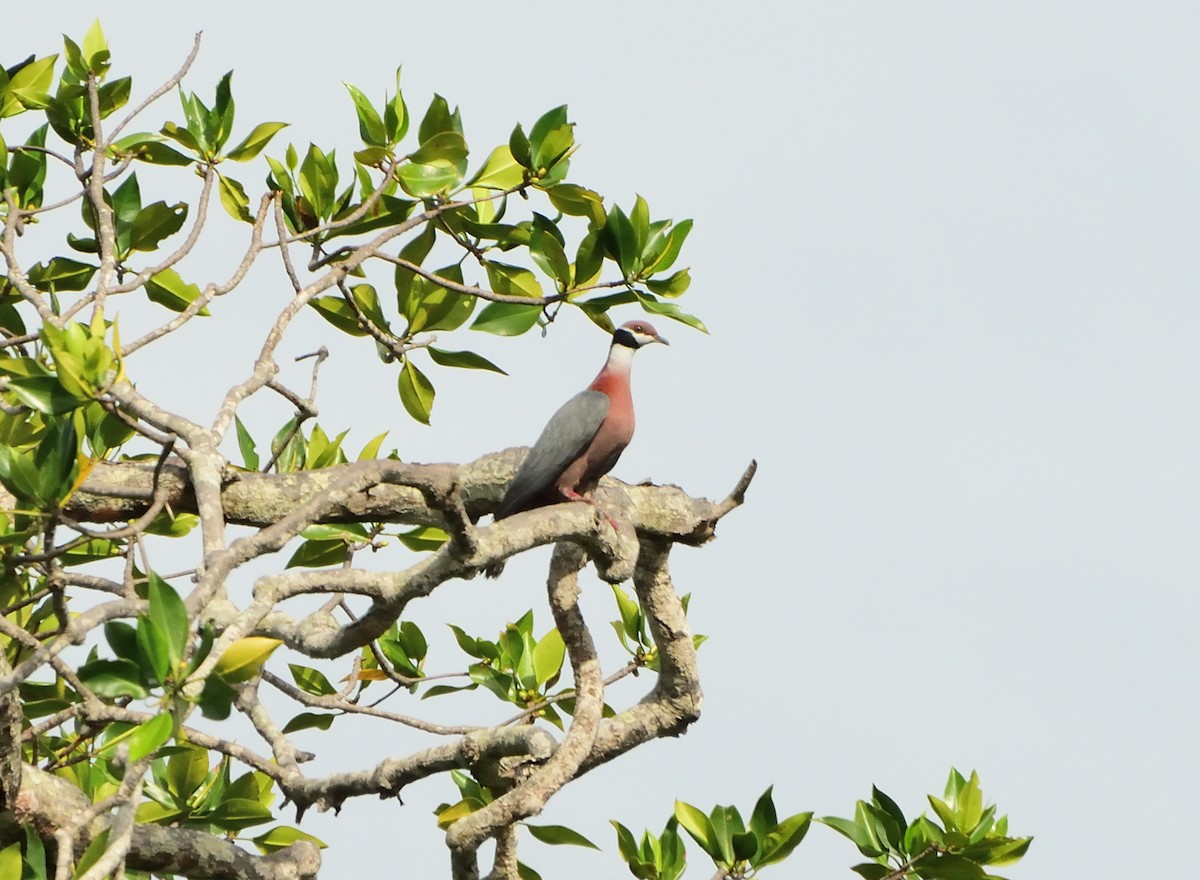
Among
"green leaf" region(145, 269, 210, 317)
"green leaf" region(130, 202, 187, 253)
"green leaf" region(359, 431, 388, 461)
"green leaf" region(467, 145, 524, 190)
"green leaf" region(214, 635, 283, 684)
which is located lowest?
"green leaf" region(214, 635, 283, 684)

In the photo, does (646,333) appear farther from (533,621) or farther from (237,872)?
(237,872)

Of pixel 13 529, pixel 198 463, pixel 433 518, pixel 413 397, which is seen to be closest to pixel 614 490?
pixel 433 518

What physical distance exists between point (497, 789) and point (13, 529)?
1.50 meters

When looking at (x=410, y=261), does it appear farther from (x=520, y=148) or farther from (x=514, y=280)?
(x=520, y=148)

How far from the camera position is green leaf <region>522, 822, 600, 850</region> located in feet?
12.6

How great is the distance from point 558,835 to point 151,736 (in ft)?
6.10

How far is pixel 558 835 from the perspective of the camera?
385 centimetres

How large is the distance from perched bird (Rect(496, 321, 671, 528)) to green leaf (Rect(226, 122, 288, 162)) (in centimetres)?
124

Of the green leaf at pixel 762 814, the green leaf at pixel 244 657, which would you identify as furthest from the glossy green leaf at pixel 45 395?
the green leaf at pixel 762 814

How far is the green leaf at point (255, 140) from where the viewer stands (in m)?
4.17

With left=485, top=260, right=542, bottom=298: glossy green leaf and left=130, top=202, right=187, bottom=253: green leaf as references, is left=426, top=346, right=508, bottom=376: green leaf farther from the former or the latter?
left=130, top=202, right=187, bottom=253: green leaf

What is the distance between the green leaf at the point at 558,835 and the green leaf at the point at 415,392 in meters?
1.35

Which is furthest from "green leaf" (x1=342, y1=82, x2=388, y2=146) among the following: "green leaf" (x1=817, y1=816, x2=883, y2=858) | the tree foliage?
"green leaf" (x1=817, y1=816, x2=883, y2=858)

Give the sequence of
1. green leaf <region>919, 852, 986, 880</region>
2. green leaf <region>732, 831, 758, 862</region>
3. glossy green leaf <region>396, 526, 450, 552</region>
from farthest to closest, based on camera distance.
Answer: glossy green leaf <region>396, 526, 450, 552</region>, green leaf <region>919, 852, 986, 880</region>, green leaf <region>732, 831, 758, 862</region>
